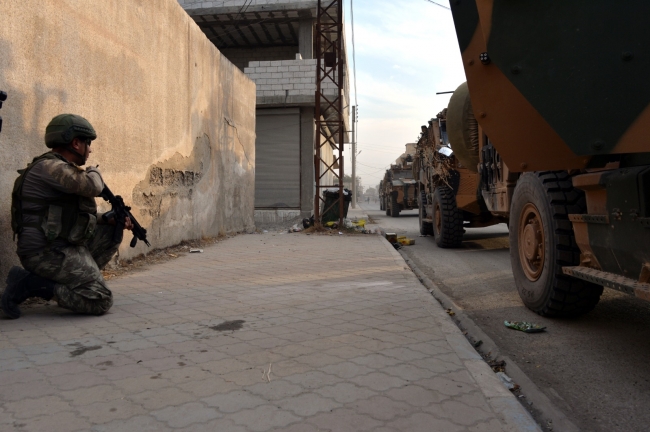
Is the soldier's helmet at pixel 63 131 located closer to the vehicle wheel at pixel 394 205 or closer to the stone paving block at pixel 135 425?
the stone paving block at pixel 135 425

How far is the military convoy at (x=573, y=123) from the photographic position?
2375mm

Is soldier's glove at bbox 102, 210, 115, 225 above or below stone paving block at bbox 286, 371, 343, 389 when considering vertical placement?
above

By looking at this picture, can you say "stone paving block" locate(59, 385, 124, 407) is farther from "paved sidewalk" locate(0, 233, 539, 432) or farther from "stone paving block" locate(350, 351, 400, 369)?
"stone paving block" locate(350, 351, 400, 369)

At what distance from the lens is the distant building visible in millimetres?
14531

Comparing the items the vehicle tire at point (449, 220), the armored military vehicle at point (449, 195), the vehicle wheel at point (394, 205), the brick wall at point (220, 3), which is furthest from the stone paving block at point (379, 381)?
the vehicle wheel at point (394, 205)

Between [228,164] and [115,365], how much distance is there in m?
7.31

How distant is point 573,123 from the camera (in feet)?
8.29

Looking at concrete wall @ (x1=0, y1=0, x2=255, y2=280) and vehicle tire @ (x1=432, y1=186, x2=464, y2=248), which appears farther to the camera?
→ vehicle tire @ (x1=432, y1=186, x2=464, y2=248)

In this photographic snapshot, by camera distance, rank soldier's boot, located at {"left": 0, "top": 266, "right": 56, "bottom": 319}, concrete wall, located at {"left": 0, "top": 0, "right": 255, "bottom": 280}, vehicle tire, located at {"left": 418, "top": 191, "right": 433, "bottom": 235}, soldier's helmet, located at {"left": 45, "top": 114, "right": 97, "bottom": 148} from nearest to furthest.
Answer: soldier's boot, located at {"left": 0, "top": 266, "right": 56, "bottom": 319}, soldier's helmet, located at {"left": 45, "top": 114, "right": 97, "bottom": 148}, concrete wall, located at {"left": 0, "top": 0, "right": 255, "bottom": 280}, vehicle tire, located at {"left": 418, "top": 191, "right": 433, "bottom": 235}

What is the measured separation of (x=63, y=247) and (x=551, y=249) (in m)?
3.36

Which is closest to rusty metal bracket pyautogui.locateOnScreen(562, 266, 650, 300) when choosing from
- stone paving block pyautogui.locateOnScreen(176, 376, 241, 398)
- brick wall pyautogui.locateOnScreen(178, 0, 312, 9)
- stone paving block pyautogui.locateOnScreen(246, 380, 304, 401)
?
stone paving block pyautogui.locateOnScreen(246, 380, 304, 401)

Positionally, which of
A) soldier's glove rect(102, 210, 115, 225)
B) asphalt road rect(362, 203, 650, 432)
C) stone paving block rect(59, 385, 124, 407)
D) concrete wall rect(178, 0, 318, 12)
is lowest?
asphalt road rect(362, 203, 650, 432)

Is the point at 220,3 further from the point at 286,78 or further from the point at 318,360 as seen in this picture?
the point at 318,360

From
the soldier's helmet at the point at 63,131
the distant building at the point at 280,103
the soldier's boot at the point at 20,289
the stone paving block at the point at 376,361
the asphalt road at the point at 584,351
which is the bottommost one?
the asphalt road at the point at 584,351
